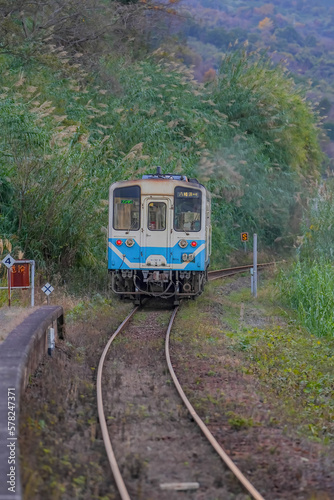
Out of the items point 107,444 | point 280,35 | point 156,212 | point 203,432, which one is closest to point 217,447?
point 203,432

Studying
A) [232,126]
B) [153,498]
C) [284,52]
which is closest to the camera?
[153,498]

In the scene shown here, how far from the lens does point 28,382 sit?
24.8 ft

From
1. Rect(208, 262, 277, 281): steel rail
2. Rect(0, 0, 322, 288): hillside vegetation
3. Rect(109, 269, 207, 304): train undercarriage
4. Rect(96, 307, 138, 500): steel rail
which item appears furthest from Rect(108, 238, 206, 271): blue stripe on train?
Rect(208, 262, 277, 281): steel rail

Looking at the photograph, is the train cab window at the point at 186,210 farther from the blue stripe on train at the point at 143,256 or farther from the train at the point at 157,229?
the blue stripe on train at the point at 143,256

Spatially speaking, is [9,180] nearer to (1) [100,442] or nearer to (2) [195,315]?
(2) [195,315]

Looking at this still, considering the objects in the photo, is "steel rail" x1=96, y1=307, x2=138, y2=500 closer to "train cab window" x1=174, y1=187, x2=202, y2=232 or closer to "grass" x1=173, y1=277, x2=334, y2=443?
"grass" x1=173, y1=277, x2=334, y2=443

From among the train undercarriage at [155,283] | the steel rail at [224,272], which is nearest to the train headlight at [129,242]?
the train undercarriage at [155,283]

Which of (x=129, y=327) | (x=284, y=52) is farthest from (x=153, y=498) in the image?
(x=284, y=52)

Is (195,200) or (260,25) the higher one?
(260,25)

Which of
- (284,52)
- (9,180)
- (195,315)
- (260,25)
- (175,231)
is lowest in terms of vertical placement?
(195,315)

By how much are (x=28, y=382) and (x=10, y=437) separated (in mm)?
2465

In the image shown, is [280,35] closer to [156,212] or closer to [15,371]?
[156,212]

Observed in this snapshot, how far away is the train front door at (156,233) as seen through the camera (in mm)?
14992

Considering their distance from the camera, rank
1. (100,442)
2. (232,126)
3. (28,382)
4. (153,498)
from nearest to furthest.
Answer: (153,498), (100,442), (28,382), (232,126)
